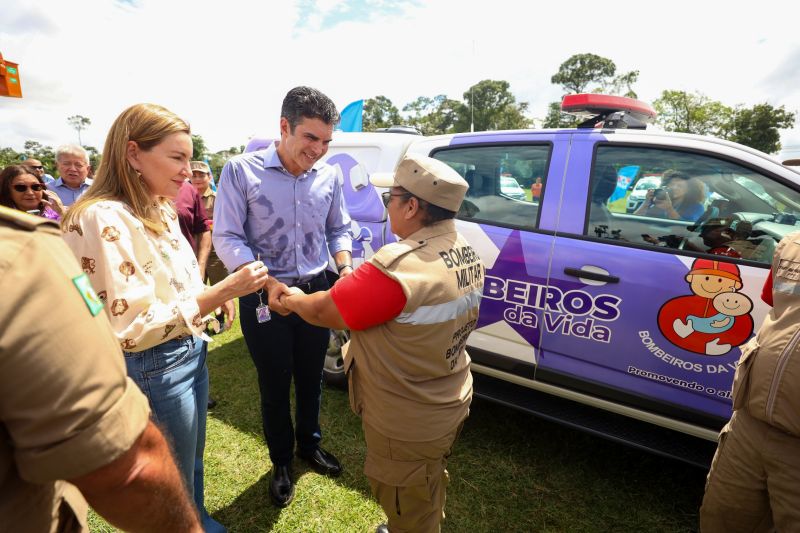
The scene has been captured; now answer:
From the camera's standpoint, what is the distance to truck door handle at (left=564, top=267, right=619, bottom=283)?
2.11 meters

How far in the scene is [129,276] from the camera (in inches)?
46.9

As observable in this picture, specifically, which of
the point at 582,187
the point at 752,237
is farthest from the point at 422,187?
the point at 752,237

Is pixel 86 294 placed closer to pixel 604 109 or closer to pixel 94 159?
pixel 604 109

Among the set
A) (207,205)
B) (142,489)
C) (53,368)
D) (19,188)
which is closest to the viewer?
(53,368)

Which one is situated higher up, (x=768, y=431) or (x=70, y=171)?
(x=70, y=171)

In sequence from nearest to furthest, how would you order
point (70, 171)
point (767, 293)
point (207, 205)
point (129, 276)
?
point (129, 276), point (767, 293), point (70, 171), point (207, 205)

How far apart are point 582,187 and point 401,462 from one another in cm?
174

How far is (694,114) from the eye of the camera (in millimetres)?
25047

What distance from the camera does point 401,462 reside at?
1.51 meters

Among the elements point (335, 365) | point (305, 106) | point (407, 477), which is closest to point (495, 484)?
point (407, 477)

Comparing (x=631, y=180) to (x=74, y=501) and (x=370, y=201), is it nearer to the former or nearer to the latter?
(x=370, y=201)

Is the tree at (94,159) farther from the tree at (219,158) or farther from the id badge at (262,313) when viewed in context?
the tree at (219,158)

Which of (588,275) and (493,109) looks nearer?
(588,275)

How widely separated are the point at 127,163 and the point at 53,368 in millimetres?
1002
